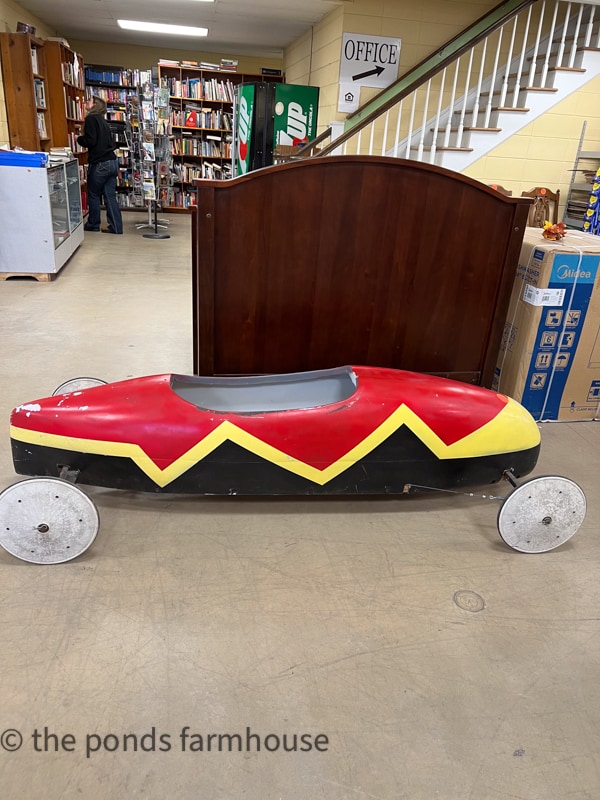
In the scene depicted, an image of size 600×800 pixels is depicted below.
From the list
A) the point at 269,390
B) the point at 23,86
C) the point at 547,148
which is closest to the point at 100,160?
the point at 23,86

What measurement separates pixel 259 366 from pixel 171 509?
2.51ft

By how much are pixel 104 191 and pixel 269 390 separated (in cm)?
697

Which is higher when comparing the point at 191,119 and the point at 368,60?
the point at 368,60

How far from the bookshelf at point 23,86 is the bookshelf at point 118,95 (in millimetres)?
3113

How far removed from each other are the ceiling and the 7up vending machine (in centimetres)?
85

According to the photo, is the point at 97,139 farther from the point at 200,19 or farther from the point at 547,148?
the point at 547,148

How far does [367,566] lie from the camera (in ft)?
6.51

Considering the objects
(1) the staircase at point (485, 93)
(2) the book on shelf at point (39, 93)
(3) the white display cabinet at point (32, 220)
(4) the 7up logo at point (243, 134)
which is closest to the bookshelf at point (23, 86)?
(2) the book on shelf at point (39, 93)

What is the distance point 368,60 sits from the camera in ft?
21.5

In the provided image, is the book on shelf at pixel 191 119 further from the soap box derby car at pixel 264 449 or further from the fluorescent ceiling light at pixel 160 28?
the soap box derby car at pixel 264 449

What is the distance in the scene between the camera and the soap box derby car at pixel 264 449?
1.87 metres

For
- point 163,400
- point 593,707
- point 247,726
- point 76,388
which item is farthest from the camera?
point 76,388

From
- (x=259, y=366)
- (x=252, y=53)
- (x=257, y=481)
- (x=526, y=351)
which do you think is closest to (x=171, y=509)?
(x=257, y=481)

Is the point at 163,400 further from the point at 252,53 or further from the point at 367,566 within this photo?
the point at 252,53
